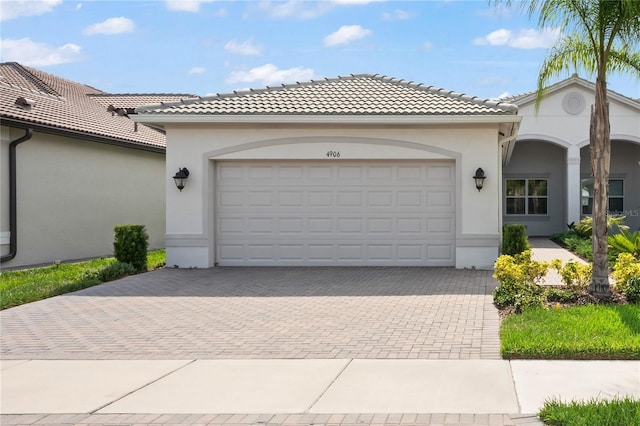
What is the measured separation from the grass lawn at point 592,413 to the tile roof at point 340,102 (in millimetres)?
10252

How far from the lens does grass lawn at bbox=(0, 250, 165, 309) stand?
11.6 metres

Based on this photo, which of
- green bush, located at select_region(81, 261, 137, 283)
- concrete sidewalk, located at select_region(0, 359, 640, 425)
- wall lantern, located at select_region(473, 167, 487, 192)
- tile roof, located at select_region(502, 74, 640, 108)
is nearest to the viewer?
concrete sidewalk, located at select_region(0, 359, 640, 425)

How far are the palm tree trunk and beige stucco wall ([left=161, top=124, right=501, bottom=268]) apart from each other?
4.86 m

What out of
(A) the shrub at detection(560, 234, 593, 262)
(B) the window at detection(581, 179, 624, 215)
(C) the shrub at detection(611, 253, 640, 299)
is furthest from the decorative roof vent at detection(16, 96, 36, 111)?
(B) the window at detection(581, 179, 624, 215)

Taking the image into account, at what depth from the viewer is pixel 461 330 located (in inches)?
340

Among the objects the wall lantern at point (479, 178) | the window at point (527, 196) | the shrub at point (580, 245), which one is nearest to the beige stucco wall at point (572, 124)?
the window at point (527, 196)

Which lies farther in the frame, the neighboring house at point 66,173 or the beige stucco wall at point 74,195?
the beige stucco wall at point 74,195

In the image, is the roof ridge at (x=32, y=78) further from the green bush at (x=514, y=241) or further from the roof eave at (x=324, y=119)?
the green bush at (x=514, y=241)

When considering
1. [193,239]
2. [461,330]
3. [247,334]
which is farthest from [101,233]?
[461,330]

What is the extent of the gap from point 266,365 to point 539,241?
20.1 metres

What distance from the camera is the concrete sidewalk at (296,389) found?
5.47m

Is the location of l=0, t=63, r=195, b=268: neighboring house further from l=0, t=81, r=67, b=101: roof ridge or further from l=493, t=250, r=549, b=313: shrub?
l=493, t=250, r=549, b=313: shrub

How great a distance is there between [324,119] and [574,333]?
8.68m

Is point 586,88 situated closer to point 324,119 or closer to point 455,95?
point 455,95
